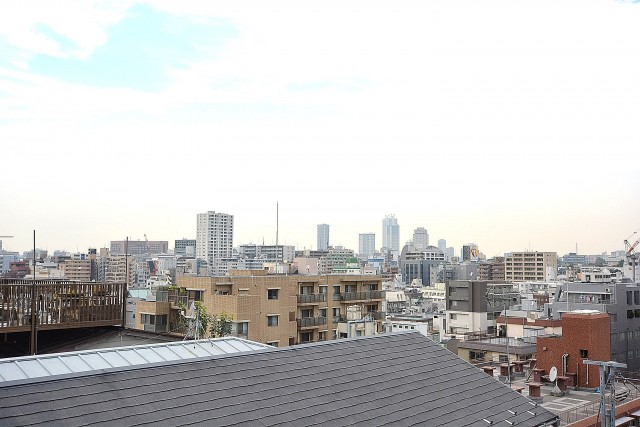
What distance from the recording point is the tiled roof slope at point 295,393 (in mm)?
10164

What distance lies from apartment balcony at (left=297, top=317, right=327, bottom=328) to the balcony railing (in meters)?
2.95

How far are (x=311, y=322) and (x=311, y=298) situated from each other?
1.60 meters

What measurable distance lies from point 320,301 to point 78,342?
818 inches

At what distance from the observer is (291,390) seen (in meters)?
12.7

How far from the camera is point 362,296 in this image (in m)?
45.3

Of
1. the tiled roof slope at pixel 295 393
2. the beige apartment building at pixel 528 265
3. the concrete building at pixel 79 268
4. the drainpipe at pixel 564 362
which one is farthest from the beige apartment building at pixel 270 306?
the concrete building at pixel 79 268

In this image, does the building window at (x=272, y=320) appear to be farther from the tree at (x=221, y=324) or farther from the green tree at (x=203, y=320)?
the green tree at (x=203, y=320)

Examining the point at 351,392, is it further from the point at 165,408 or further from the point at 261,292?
the point at 261,292

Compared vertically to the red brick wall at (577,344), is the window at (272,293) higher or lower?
higher

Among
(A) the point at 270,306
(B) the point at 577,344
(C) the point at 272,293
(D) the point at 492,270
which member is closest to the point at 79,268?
(D) the point at 492,270

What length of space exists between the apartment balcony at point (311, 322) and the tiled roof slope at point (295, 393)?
22.5 meters

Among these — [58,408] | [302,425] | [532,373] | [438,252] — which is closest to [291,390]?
[302,425]

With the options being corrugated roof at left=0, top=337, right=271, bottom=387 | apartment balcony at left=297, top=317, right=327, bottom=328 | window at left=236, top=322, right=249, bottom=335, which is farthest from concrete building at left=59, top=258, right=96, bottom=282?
corrugated roof at left=0, top=337, right=271, bottom=387

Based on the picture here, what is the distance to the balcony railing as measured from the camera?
43906 millimetres
